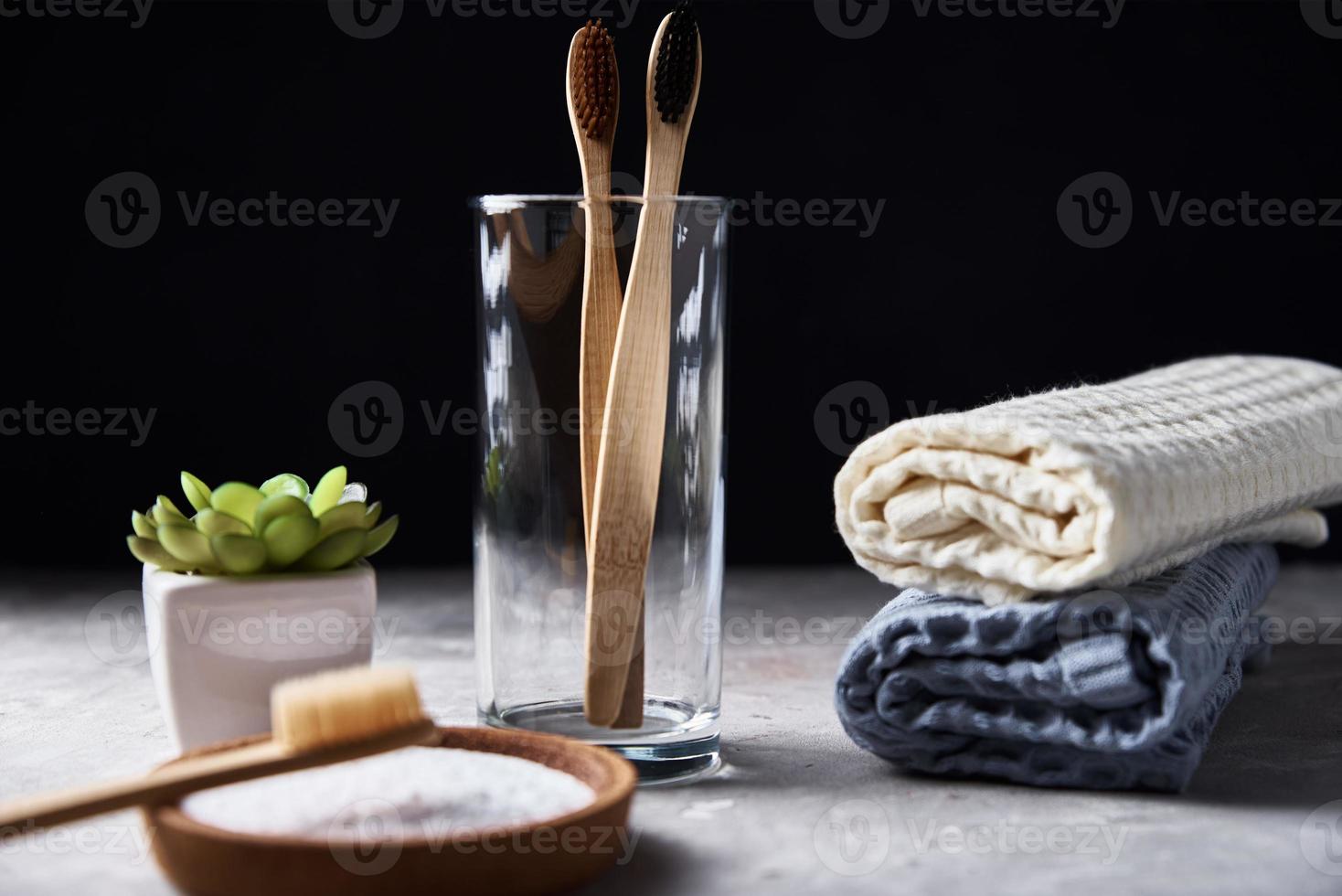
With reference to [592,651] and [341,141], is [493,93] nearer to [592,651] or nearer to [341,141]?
[341,141]

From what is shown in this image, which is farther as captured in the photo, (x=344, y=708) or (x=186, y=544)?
(x=186, y=544)

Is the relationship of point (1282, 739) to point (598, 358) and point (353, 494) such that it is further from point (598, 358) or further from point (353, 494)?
point (353, 494)

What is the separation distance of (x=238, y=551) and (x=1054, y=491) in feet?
1.49

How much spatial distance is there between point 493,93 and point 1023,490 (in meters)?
0.90

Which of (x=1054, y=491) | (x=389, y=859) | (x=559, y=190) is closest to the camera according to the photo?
(x=389, y=859)

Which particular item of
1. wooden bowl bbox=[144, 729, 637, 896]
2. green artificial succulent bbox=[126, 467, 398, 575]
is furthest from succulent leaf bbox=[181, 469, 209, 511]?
wooden bowl bbox=[144, 729, 637, 896]

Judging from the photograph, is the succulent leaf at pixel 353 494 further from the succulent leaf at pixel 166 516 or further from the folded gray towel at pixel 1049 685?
the folded gray towel at pixel 1049 685

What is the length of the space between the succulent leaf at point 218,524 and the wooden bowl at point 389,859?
0.20m

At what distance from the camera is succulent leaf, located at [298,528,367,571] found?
88cm

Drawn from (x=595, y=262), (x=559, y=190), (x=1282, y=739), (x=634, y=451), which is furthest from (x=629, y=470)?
(x=559, y=190)

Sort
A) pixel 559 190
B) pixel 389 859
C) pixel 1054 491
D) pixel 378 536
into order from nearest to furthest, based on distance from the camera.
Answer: pixel 389 859, pixel 1054 491, pixel 378 536, pixel 559 190

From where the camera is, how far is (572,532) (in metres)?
0.88

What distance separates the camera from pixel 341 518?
2.92ft

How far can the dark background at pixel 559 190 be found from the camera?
153 centimetres
